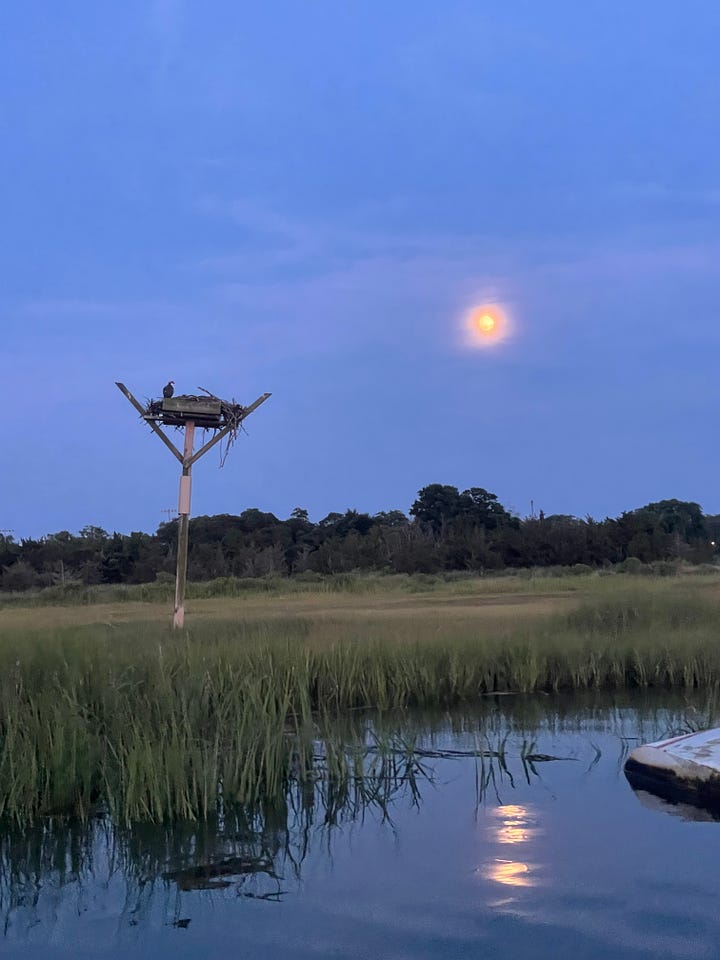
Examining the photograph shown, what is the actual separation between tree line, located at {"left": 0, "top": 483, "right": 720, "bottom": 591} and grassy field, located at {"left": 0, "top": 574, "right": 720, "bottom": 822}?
1890 centimetres

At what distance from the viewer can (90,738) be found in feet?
21.7

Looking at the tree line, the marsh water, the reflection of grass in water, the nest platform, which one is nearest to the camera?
the marsh water

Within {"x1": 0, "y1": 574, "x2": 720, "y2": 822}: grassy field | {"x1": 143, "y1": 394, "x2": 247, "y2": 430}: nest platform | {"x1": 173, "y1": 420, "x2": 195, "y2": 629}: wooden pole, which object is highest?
{"x1": 143, "y1": 394, "x2": 247, "y2": 430}: nest platform

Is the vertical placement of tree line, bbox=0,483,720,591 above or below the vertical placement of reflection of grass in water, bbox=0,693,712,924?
above

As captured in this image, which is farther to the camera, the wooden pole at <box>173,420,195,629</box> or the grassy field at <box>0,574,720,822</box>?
the wooden pole at <box>173,420,195,629</box>

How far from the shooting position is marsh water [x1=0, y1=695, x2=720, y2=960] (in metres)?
4.77

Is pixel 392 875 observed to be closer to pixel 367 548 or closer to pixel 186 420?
pixel 186 420

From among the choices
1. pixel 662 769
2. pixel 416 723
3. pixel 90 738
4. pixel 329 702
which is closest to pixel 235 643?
pixel 329 702

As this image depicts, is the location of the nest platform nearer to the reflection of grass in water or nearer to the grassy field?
the grassy field

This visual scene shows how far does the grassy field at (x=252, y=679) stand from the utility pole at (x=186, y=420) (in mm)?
1494

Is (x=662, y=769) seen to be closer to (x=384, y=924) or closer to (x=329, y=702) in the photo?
(x=384, y=924)

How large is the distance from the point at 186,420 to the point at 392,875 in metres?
9.55

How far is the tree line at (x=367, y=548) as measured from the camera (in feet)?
132

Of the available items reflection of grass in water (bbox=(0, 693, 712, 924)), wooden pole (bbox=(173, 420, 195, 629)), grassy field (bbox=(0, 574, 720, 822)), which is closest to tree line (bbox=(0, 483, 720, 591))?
Result: grassy field (bbox=(0, 574, 720, 822))
